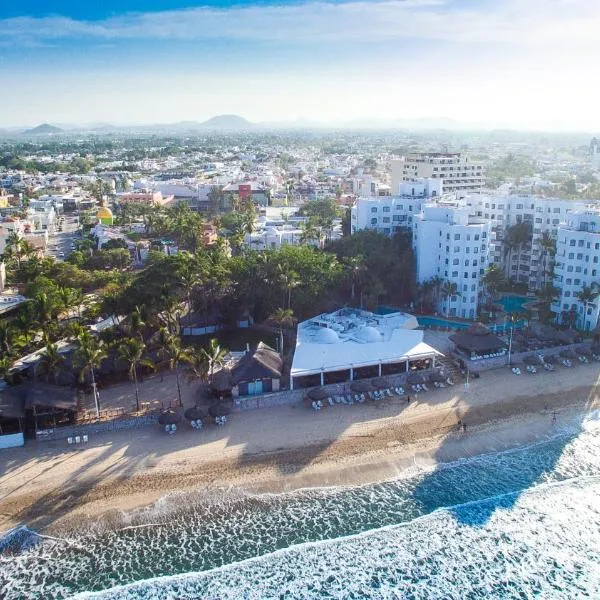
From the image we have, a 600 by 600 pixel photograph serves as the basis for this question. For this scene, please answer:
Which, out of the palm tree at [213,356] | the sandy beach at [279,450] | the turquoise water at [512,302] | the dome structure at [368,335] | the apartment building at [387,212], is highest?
the apartment building at [387,212]

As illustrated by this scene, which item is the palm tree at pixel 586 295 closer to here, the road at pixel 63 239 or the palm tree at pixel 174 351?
the palm tree at pixel 174 351

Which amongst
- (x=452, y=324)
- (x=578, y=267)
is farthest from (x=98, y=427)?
(x=578, y=267)

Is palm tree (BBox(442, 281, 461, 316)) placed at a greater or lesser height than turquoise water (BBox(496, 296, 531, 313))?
greater

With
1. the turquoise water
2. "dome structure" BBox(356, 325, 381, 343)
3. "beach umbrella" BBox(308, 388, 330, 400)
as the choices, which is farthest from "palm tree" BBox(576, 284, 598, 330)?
"beach umbrella" BBox(308, 388, 330, 400)

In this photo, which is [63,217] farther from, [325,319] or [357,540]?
[357,540]

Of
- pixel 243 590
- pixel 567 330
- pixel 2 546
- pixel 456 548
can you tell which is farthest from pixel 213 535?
pixel 567 330

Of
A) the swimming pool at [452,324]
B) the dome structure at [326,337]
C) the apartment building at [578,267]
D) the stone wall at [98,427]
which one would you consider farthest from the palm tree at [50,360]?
the apartment building at [578,267]

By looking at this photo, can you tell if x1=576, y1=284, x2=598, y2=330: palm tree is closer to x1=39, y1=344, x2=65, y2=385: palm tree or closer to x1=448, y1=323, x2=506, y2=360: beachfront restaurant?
x1=448, y1=323, x2=506, y2=360: beachfront restaurant
